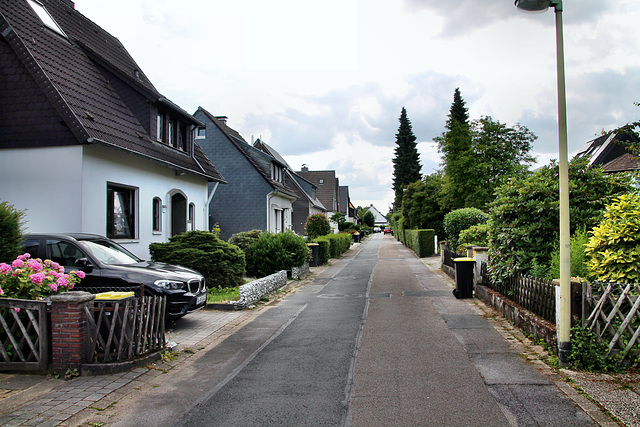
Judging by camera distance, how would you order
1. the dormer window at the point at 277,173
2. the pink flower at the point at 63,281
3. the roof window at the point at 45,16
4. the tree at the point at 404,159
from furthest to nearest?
1. the tree at the point at 404,159
2. the dormer window at the point at 277,173
3. the roof window at the point at 45,16
4. the pink flower at the point at 63,281

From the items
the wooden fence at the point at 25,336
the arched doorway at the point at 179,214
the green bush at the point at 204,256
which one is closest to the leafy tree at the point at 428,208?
the arched doorway at the point at 179,214

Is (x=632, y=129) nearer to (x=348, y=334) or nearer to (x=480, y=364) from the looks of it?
(x=480, y=364)

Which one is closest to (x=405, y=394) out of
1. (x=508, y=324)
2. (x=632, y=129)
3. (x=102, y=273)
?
(x=508, y=324)

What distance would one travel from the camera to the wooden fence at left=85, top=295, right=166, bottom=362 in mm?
5961

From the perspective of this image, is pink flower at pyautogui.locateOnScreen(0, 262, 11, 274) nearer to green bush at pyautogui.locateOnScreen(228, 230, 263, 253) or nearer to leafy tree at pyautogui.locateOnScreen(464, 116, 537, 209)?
green bush at pyautogui.locateOnScreen(228, 230, 263, 253)

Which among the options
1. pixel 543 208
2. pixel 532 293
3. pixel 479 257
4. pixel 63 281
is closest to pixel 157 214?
pixel 63 281

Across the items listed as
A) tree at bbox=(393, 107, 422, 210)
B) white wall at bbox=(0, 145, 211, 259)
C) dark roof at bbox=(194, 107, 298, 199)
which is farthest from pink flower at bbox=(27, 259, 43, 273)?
tree at bbox=(393, 107, 422, 210)

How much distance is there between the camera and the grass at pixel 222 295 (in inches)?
451

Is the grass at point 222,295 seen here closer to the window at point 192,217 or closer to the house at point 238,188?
the window at point 192,217

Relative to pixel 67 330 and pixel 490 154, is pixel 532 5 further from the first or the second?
pixel 490 154

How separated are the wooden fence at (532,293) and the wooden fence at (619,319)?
1051 mm

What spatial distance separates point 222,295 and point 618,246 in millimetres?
9047

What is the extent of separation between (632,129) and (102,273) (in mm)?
9841

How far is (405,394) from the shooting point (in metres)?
5.11
